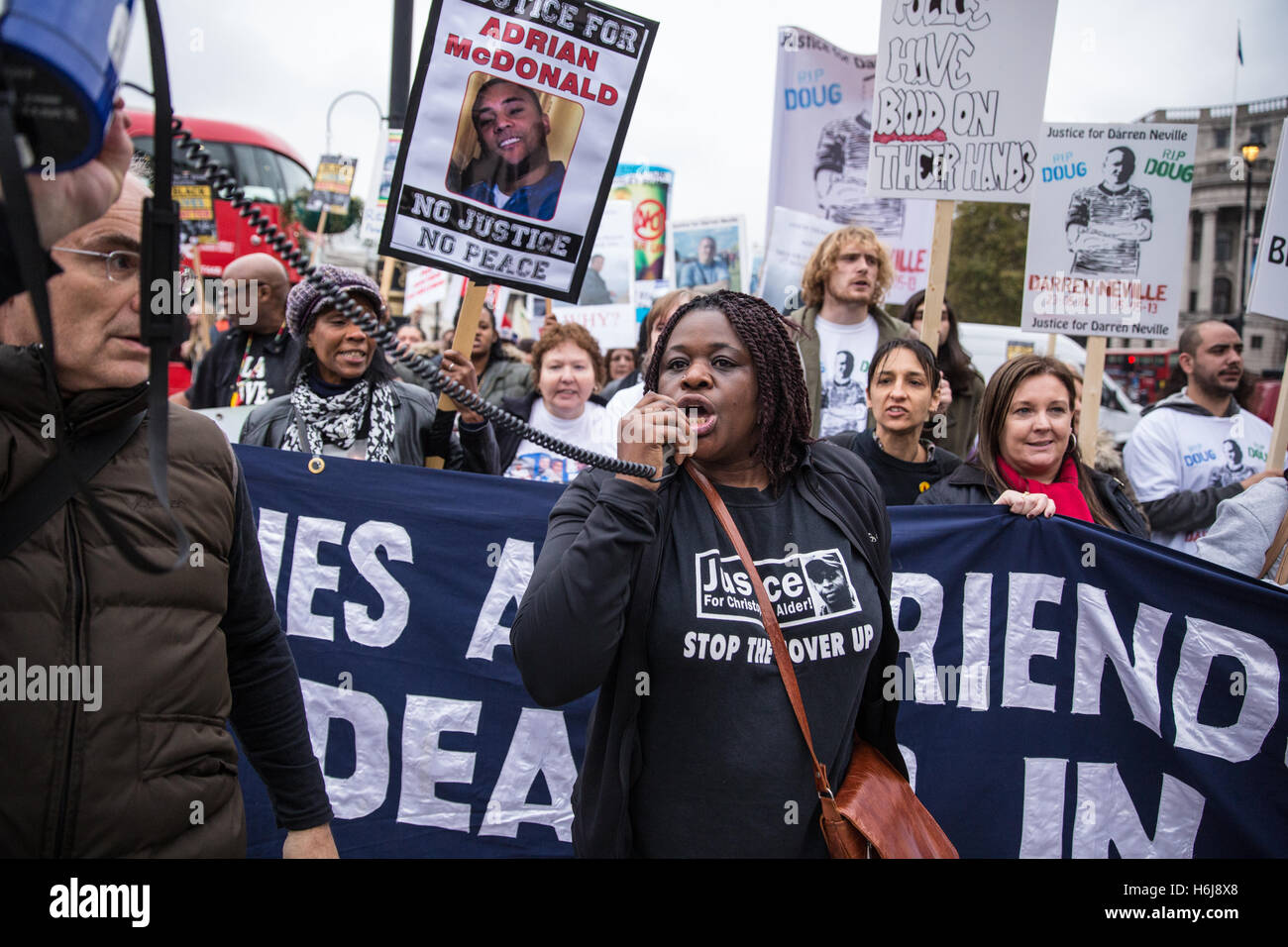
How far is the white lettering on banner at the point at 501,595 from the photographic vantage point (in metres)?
3.22

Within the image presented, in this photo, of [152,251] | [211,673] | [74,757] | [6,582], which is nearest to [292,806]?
[211,673]

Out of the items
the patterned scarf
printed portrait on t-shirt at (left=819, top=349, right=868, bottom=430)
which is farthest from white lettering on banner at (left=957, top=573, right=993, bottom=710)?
the patterned scarf

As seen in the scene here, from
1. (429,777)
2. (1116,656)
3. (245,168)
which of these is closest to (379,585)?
(429,777)

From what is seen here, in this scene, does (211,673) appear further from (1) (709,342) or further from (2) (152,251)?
(1) (709,342)

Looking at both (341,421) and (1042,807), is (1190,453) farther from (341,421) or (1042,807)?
(341,421)

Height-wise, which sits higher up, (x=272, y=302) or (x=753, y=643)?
(x=272, y=302)

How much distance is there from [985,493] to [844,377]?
156 centimetres

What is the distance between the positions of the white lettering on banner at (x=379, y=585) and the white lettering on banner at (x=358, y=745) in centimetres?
20

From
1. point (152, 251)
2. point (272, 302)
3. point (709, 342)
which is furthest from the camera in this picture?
point (272, 302)

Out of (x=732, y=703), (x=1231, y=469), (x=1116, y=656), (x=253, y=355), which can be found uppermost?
(x=253, y=355)

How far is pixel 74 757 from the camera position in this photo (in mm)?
1423

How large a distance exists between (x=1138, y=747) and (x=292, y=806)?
2.55 metres

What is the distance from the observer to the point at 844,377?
4.88 metres

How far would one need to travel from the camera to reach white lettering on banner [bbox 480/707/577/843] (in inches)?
125
